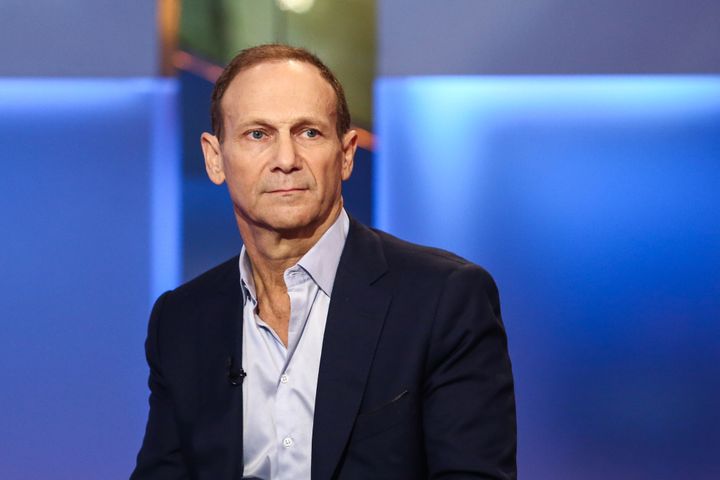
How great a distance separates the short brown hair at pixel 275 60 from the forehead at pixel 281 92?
2 cm

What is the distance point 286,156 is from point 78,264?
1981 mm

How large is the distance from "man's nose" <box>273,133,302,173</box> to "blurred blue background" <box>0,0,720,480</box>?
4.91 ft

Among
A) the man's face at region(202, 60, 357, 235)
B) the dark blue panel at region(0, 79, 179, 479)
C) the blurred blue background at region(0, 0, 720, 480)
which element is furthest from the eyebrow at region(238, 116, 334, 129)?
the dark blue panel at region(0, 79, 179, 479)

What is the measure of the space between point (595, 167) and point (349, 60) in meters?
1.00

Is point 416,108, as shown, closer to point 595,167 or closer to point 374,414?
point 595,167

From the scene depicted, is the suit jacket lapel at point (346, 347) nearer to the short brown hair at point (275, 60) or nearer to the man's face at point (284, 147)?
the man's face at point (284, 147)

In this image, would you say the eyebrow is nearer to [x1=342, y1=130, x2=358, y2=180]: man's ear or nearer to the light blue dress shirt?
[x1=342, y1=130, x2=358, y2=180]: man's ear

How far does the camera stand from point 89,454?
3.73m

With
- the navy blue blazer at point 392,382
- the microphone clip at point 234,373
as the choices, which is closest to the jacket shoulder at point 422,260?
the navy blue blazer at point 392,382

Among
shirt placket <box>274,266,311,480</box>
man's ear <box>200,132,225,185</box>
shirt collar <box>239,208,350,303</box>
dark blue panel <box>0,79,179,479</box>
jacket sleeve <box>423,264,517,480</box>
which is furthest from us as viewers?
dark blue panel <box>0,79,179,479</box>

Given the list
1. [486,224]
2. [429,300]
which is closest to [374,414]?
[429,300]

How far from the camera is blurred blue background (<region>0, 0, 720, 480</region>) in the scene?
3537mm

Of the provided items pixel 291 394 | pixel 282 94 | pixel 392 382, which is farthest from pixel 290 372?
pixel 282 94

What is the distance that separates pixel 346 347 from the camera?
1.97 metres
